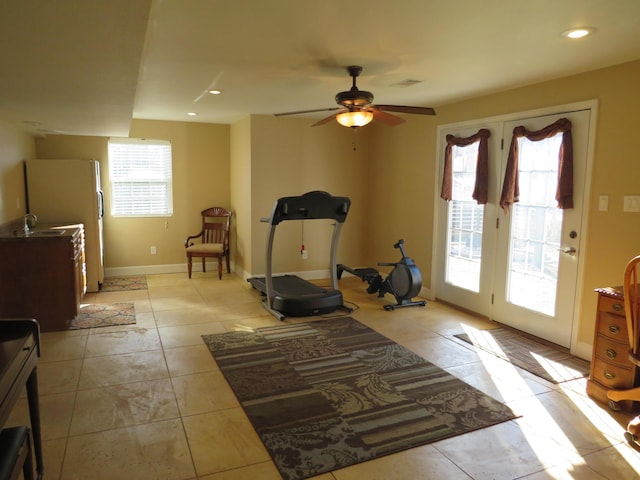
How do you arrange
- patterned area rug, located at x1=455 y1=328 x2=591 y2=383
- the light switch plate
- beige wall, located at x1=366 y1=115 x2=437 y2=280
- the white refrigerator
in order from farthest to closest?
beige wall, located at x1=366 y1=115 x2=437 y2=280, the white refrigerator, patterned area rug, located at x1=455 y1=328 x2=591 y2=383, the light switch plate

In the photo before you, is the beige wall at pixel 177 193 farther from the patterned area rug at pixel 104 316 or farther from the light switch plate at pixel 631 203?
the light switch plate at pixel 631 203

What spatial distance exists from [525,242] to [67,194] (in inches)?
209

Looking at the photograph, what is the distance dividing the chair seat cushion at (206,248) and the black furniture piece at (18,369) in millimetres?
4451

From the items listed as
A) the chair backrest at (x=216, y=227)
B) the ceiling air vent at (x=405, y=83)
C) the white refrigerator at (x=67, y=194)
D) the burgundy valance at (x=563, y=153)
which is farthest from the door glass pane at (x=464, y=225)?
the white refrigerator at (x=67, y=194)

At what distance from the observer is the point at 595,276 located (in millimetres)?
3697

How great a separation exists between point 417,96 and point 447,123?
0.69m

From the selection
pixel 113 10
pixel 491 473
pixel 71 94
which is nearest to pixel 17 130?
pixel 71 94

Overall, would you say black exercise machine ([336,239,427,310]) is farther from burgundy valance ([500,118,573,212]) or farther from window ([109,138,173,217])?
window ([109,138,173,217])

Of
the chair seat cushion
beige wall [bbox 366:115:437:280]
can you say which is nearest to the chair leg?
beige wall [bbox 366:115:437:280]

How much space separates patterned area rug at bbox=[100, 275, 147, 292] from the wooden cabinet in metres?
1.58

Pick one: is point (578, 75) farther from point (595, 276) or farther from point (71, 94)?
point (71, 94)

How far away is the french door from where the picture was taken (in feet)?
12.8

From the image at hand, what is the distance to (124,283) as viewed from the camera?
6379 mm

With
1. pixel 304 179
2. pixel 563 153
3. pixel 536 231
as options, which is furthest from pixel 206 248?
pixel 563 153
